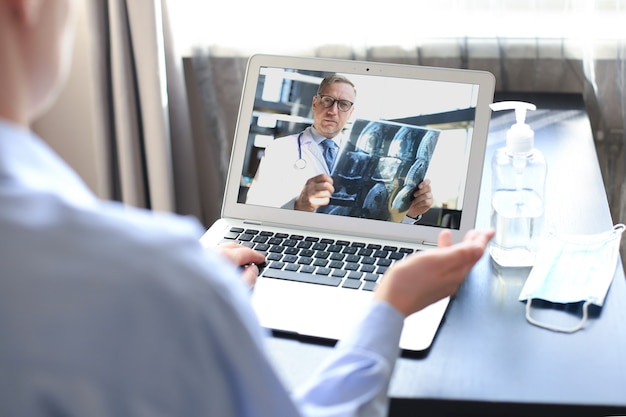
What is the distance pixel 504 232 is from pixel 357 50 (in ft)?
3.08

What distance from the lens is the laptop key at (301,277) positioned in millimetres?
1131

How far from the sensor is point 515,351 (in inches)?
38.3

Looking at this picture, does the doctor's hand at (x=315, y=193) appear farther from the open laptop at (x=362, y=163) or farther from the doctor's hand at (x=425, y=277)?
the doctor's hand at (x=425, y=277)

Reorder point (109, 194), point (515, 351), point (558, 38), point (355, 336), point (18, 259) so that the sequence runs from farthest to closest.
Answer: point (109, 194) < point (558, 38) < point (515, 351) < point (355, 336) < point (18, 259)

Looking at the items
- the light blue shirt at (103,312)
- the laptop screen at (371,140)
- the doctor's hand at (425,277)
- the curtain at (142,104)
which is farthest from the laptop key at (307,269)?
the curtain at (142,104)

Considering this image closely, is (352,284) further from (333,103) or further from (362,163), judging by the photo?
(333,103)

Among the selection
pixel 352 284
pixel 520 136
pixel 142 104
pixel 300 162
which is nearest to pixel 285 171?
pixel 300 162

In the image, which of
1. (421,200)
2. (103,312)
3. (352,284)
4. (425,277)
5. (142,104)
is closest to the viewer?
(103,312)

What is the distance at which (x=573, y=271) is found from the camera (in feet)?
3.74

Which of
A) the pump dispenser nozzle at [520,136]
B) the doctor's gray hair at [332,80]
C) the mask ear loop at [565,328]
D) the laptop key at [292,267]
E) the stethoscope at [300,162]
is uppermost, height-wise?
the doctor's gray hair at [332,80]

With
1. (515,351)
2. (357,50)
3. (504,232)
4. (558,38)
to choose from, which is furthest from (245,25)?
(515,351)

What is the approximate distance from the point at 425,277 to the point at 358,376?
0.52 ft

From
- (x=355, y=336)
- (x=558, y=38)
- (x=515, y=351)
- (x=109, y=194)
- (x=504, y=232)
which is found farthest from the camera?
(x=109, y=194)

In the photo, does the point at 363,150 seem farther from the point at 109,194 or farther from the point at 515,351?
the point at 109,194
